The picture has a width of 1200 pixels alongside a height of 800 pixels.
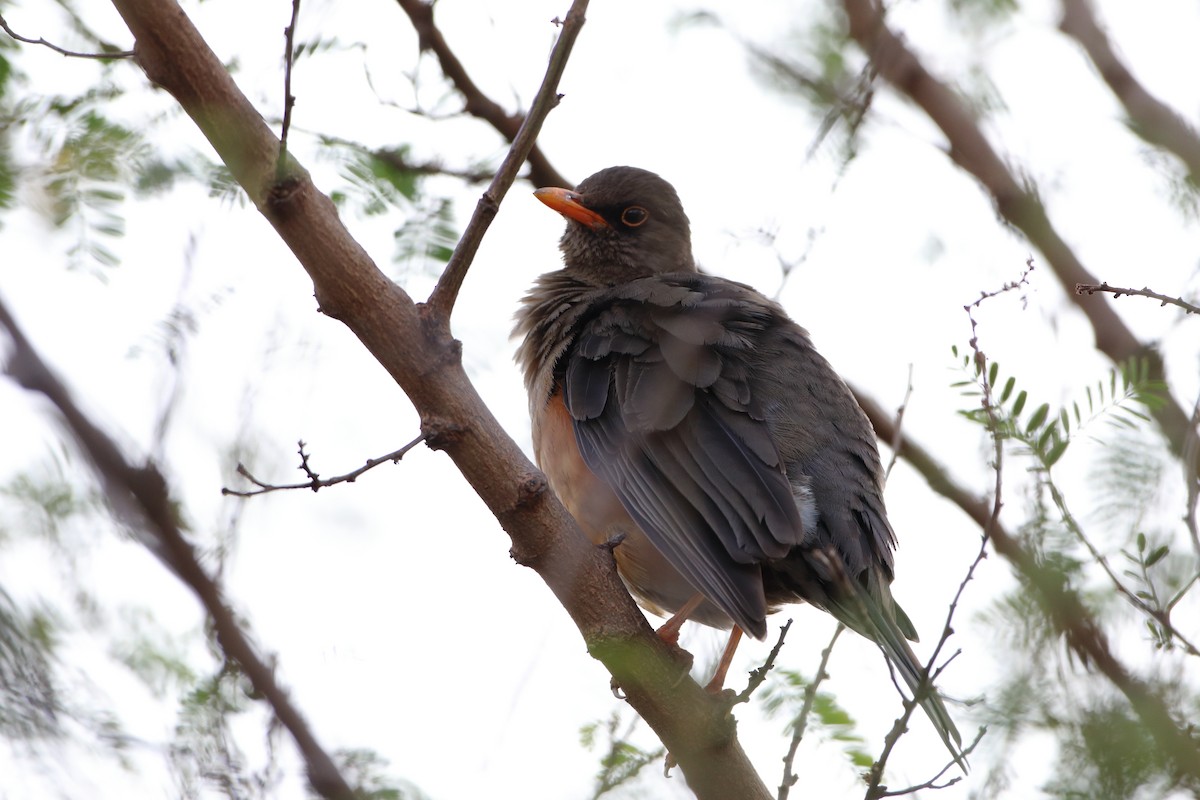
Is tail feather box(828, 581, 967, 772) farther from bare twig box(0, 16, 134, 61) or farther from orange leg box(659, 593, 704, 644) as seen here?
bare twig box(0, 16, 134, 61)

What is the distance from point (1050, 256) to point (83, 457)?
20.0ft

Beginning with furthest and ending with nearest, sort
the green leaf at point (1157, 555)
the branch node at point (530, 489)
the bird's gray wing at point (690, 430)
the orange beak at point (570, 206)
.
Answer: the orange beak at point (570, 206) → the bird's gray wing at point (690, 430) → the branch node at point (530, 489) → the green leaf at point (1157, 555)

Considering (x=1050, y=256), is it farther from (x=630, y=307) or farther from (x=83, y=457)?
(x=83, y=457)

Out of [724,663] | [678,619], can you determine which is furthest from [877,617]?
[678,619]

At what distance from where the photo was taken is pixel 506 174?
4.20 metres

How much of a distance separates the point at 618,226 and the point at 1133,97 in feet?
10.0

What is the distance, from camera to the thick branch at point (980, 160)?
7066 mm

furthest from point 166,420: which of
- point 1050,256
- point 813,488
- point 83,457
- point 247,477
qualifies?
point 1050,256

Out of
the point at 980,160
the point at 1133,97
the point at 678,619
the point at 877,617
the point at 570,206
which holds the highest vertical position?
the point at 570,206

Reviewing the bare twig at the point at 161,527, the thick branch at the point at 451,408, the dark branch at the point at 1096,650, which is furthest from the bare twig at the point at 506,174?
the dark branch at the point at 1096,650

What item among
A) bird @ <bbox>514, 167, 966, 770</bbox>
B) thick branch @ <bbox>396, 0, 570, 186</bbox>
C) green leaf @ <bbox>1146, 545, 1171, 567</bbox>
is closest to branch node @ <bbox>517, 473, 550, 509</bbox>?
bird @ <bbox>514, 167, 966, 770</bbox>

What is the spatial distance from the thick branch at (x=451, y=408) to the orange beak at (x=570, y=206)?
3200mm

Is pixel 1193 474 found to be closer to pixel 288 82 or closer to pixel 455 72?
pixel 288 82

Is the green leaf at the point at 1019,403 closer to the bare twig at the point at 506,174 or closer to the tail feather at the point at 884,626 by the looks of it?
the tail feather at the point at 884,626
